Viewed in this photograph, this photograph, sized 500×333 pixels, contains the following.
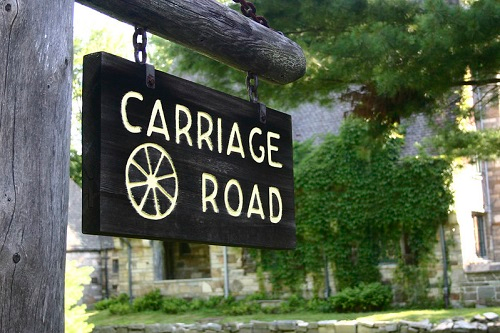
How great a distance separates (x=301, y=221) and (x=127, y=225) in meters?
20.1

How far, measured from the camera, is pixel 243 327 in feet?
59.0

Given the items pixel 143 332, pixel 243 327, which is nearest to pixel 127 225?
pixel 243 327

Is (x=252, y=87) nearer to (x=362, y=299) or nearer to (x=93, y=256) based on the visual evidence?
(x=362, y=299)

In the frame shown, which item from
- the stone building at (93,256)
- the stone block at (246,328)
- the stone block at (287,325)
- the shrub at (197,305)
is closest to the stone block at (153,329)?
the stone block at (246,328)

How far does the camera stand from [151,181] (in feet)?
7.31

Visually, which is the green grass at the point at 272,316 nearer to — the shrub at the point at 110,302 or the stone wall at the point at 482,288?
the shrub at the point at 110,302

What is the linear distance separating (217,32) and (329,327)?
14.6 meters

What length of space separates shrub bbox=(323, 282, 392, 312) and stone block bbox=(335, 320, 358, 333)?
10.2 feet

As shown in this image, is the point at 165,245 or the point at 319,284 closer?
the point at 319,284

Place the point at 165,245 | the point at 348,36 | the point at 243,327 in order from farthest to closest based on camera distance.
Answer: the point at 165,245
the point at 243,327
the point at 348,36

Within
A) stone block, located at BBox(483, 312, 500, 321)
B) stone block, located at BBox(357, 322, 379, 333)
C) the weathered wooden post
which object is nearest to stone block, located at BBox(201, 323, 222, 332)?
stone block, located at BBox(357, 322, 379, 333)

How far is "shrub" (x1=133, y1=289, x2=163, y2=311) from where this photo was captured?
24.2m

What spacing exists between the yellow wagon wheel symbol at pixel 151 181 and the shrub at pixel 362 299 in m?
17.9

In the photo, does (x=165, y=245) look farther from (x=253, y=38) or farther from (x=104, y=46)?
(x=253, y=38)
